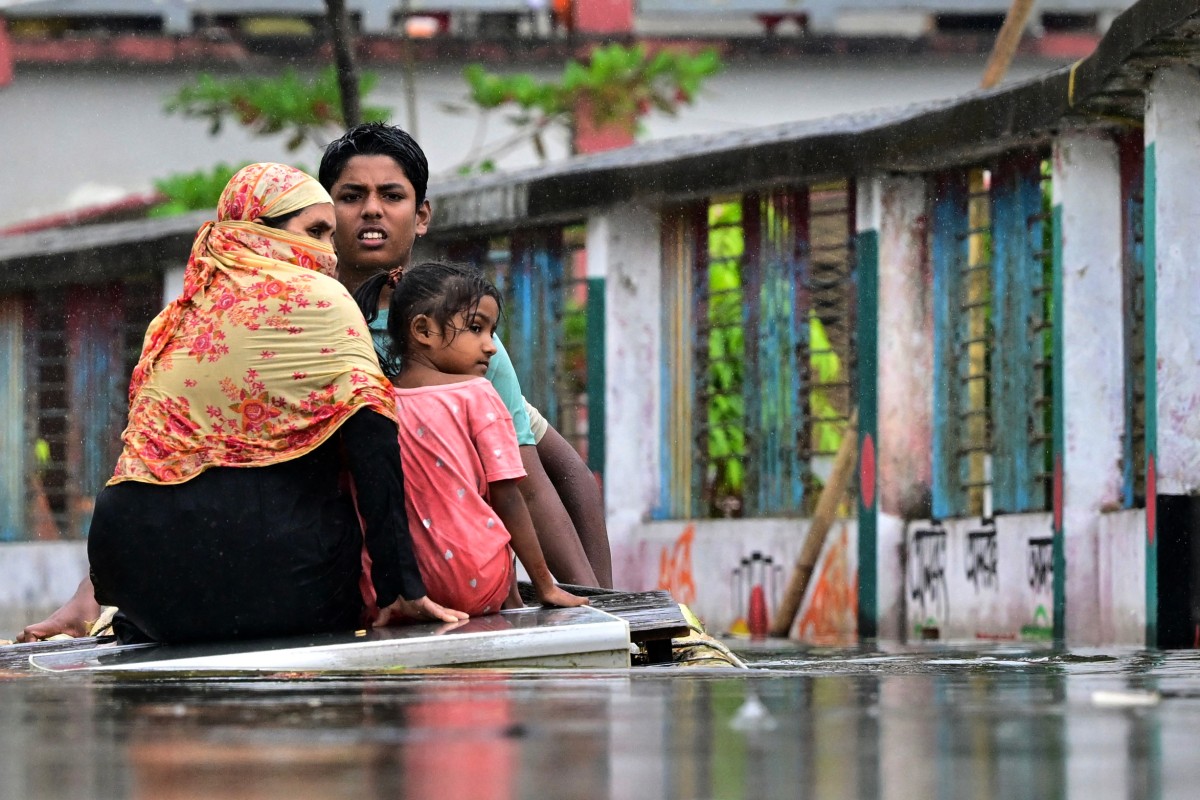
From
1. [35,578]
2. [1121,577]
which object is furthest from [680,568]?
[35,578]

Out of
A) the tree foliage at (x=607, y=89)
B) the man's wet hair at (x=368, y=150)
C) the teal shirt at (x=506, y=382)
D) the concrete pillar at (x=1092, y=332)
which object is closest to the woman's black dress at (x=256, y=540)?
the teal shirt at (x=506, y=382)

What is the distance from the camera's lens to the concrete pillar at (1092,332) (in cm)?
1070

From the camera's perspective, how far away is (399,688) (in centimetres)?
421

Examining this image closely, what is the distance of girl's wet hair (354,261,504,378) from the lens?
5762 millimetres

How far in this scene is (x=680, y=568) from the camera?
552 inches

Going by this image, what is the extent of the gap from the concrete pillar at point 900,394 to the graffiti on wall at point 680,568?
5.59ft

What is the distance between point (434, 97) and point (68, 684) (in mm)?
37743

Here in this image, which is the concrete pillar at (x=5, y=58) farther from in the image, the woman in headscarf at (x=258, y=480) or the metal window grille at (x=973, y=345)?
the woman in headscarf at (x=258, y=480)

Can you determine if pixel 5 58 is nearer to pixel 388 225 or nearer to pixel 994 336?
pixel 994 336

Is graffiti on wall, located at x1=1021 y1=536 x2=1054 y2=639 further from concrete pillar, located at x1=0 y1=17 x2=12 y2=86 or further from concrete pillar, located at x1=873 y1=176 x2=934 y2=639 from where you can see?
concrete pillar, located at x1=0 y1=17 x2=12 y2=86

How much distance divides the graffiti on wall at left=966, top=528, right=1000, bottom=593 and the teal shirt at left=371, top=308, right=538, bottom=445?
565cm

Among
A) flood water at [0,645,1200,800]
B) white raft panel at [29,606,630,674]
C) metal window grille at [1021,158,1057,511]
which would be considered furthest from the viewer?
metal window grille at [1021,158,1057,511]

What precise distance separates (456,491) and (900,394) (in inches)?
280

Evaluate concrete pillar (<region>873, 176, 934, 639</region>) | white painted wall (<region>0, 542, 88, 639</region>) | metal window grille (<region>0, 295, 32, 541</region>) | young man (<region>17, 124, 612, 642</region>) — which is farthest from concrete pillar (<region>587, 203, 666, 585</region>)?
young man (<region>17, 124, 612, 642</region>)
